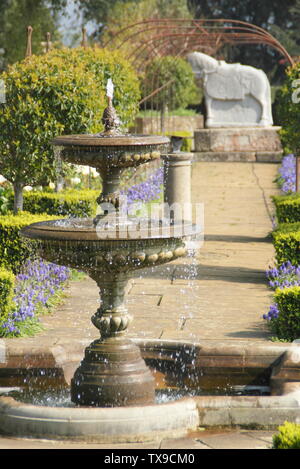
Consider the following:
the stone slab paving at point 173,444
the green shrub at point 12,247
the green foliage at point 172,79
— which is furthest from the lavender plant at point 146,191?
the stone slab paving at point 173,444

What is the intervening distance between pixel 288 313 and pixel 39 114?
4.63 metres

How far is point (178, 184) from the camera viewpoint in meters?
12.5

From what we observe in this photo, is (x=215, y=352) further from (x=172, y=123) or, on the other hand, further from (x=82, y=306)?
(x=172, y=123)

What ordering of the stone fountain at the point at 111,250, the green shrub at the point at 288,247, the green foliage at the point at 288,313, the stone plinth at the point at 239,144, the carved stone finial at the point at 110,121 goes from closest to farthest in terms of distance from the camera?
the stone fountain at the point at 111,250
the carved stone finial at the point at 110,121
the green foliage at the point at 288,313
the green shrub at the point at 288,247
the stone plinth at the point at 239,144

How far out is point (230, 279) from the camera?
34.0 feet

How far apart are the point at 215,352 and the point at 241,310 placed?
7.28 ft

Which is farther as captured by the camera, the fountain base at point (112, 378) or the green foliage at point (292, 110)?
the green foliage at point (292, 110)

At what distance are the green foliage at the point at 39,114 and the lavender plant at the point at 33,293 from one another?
62.9 inches

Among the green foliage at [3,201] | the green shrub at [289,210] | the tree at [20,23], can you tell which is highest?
the tree at [20,23]

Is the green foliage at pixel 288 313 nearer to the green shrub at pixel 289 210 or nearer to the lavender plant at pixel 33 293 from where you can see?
the lavender plant at pixel 33 293

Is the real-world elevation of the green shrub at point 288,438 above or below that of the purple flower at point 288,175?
below

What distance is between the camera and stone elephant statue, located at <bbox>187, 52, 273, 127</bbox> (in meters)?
25.3

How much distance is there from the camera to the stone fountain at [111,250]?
588cm
